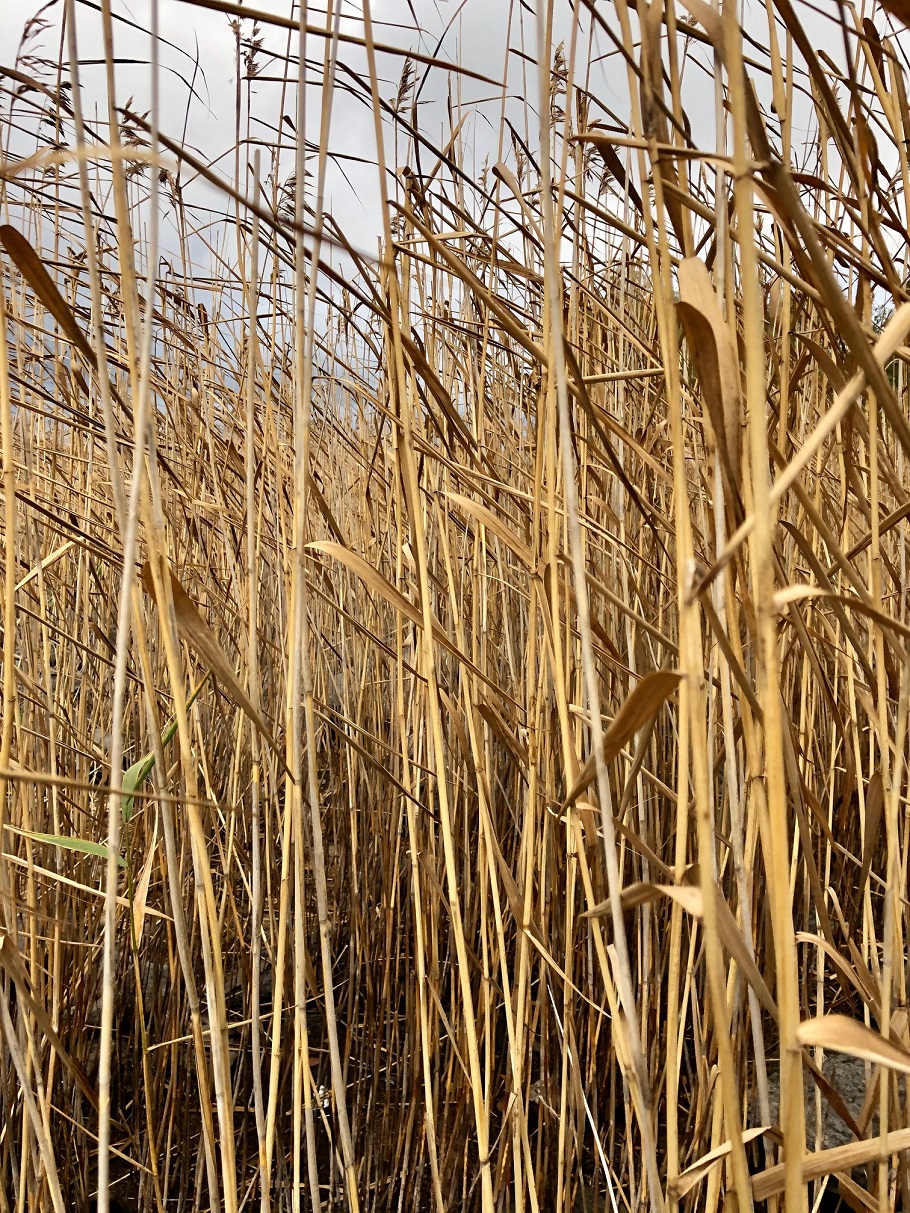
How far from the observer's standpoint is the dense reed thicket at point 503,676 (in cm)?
35

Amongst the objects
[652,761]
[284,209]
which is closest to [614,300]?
[284,209]

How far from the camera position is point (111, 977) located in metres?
0.42

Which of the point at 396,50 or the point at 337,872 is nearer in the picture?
the point at 396,50

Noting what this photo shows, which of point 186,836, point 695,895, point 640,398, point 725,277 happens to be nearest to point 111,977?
point 695,895

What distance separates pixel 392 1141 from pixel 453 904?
555mm

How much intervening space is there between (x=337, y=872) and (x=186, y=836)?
308mm

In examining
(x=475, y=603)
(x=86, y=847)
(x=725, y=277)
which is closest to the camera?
(x=725, y=277)

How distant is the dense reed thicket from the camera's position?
0.35m

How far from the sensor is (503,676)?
1.23 metres

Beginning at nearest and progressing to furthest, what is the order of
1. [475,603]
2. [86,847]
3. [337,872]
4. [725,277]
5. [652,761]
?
[725,277] < [86,847] < [475,603] < [652,761] < [337,872]

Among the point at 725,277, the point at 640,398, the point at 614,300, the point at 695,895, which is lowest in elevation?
the point at 695,895

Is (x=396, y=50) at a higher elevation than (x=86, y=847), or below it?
higher

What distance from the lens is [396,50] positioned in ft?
Result: 1.37

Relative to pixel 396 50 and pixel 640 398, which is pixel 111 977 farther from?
pixel 640 398
